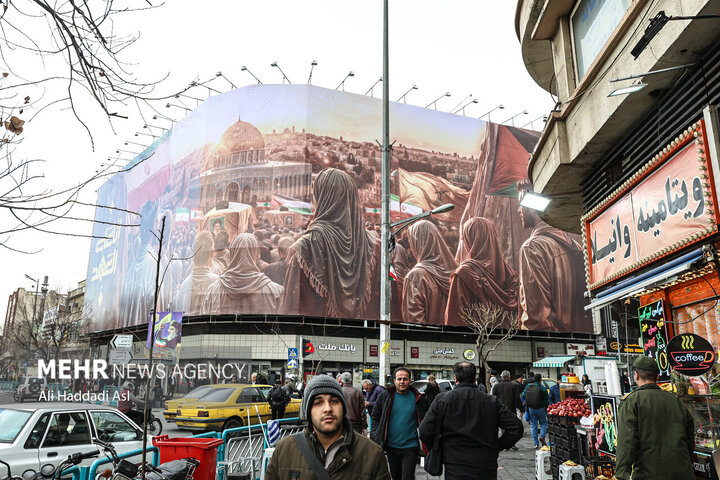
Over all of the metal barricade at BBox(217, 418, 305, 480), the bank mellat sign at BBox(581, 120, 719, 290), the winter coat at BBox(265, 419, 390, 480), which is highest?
the bank mellat sign at BBox(581, 120, 719, 290)

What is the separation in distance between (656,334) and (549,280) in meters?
34.0

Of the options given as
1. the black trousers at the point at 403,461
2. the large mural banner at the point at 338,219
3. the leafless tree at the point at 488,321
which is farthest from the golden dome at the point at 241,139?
the black trousers at the point at 403,461

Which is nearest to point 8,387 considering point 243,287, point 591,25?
point 243,287

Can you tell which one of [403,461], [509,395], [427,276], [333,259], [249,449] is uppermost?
[333,259]

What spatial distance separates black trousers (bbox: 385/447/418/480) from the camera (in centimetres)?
612

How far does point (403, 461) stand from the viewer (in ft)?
20.3

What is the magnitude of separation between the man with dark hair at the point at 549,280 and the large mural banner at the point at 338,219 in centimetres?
11

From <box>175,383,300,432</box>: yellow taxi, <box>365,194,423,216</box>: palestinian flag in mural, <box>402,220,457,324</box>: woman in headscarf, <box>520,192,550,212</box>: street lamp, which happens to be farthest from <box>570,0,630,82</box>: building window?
<box>365,194,423,216</box>: palestinian flag in mural

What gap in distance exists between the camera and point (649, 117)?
6.79m

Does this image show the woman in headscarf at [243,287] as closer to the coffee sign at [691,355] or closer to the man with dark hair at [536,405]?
the man with dark hair at [536,405]

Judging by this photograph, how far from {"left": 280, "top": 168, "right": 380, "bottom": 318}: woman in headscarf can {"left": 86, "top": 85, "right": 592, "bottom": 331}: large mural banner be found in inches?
3.5

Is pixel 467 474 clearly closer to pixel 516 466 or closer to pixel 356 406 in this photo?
pixel 356 406

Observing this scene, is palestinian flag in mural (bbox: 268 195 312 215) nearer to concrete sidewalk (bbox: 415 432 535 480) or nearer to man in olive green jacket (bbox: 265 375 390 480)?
concrete sidewalk (bbox: 415 432 535 480)

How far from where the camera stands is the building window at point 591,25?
7305 mm
